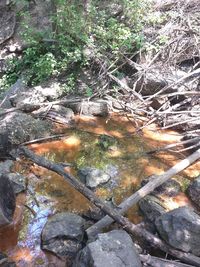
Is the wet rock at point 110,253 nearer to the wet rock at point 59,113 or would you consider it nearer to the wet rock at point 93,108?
the wet rock at point 59,113

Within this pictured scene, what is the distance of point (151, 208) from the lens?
17.1ft

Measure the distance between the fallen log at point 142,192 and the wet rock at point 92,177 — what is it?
853mm

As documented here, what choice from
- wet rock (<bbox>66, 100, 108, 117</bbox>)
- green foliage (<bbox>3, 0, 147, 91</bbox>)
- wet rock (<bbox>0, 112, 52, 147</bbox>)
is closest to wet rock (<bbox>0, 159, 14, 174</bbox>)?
wet rock (<bbox>0, 112, 52, 147</bbox>)

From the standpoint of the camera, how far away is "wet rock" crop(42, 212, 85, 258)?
4.66 m

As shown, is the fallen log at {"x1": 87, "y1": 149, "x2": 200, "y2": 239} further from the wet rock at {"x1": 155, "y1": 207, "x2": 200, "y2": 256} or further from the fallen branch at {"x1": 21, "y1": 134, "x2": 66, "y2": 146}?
the fallen branch at {"x1": 21, "y1": 134, "x2": 66, "y2": 146}

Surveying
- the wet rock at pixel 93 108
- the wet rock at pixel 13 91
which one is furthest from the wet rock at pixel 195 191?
the wet rock at pixel 13 91

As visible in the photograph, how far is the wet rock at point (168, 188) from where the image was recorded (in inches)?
225

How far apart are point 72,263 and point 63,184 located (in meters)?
1.67

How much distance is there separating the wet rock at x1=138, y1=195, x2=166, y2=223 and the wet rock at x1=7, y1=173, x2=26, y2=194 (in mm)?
1984

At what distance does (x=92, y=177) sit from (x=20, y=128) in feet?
6.74

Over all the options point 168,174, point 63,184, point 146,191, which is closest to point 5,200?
point 63,184

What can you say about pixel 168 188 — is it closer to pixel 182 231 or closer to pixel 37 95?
pixel 182 231

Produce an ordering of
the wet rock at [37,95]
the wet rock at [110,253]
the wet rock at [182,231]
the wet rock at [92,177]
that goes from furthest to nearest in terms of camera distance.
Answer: the wet rock at [37,95]
the wet rock at [92,177]
the wet rock at [182,231]
the wet rock at [110,253]

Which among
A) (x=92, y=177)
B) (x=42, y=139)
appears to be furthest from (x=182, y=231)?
(x=42, y=139)
